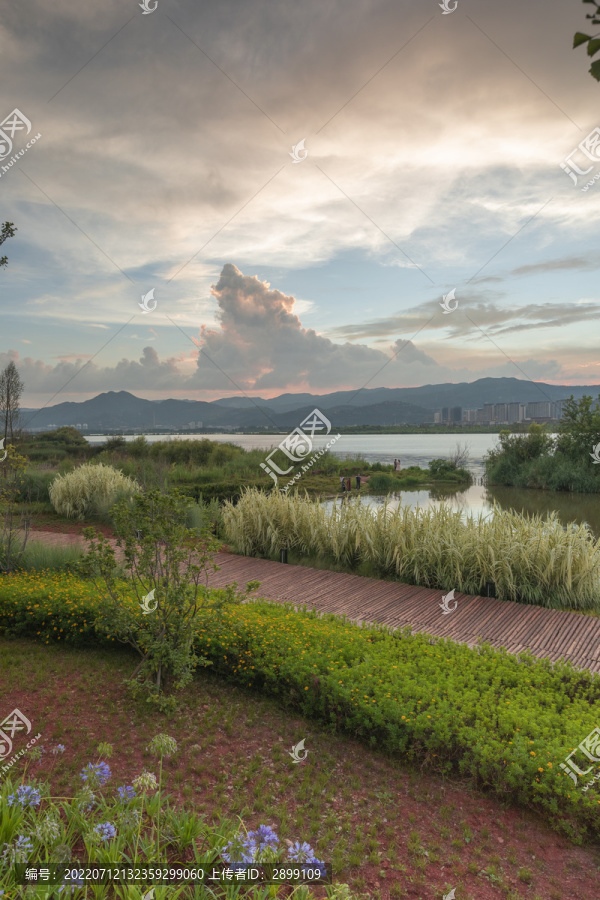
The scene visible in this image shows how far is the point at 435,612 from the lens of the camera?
523 centimetres

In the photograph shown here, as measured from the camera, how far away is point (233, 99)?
817 cm

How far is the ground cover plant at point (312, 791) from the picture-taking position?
2021 millimetres

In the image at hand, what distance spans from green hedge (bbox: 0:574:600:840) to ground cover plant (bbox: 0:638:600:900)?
0.12 metres

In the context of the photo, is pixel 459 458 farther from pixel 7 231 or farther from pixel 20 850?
pixel 20 850

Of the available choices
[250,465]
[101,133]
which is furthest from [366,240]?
[250,465]

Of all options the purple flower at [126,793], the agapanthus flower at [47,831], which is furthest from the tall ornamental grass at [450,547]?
the agapanthus flower at [47,831]

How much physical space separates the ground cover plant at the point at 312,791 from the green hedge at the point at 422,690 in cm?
12

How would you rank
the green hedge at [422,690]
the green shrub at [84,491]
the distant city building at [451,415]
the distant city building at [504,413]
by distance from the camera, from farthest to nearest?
the distant city building at [451,415]
the distant city building at [504,413]
the green shrub at [84,491]
the green hedge at [422,690]

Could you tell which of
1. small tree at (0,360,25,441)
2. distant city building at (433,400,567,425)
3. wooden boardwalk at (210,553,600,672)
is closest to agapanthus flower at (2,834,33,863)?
wooden boardwalk at (210,553,600,672)

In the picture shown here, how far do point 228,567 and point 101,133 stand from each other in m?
7.42

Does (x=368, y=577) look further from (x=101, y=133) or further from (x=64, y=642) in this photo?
(x=101, y=133)

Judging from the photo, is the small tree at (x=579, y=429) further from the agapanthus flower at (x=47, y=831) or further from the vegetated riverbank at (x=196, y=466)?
the agapanthus flower at (x=47, y=831)

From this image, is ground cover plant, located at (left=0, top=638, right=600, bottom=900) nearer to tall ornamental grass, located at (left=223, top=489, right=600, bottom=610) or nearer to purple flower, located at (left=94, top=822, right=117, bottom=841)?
purple flower, located at (left=94, top=822, right=117, bottom=841)

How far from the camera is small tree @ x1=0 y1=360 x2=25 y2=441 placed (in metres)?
16.1
